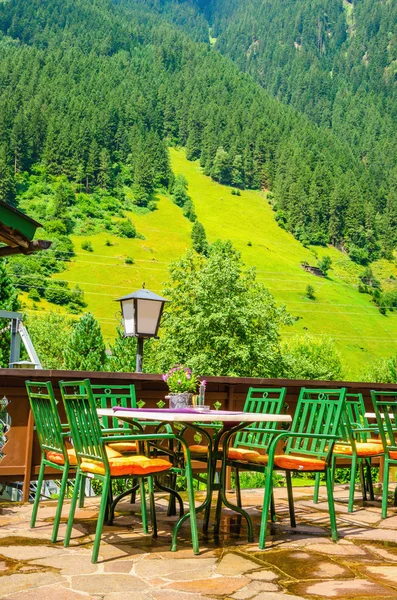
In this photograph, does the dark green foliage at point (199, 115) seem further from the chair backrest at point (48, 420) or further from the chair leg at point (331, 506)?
the chair leg at point (331, 506)

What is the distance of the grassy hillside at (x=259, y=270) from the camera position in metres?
73.0

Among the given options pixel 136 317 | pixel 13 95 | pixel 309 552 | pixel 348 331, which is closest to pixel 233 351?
pixel 136 317

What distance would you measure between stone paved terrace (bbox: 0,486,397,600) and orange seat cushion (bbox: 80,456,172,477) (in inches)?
17.4

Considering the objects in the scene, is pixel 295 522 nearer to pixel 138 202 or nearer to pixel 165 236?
pixel 165 236

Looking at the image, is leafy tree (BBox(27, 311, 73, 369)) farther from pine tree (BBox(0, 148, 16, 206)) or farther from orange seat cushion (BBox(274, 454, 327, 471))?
orange seat cushion (BBox(274, 454, 327, 471))

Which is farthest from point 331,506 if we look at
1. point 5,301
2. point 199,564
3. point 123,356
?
point 123,356

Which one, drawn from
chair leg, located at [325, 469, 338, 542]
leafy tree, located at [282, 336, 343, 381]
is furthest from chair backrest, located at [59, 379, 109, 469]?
leafy tree, located at [282, 336, 343, 381]

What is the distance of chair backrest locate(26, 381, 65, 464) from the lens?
3.90 meters

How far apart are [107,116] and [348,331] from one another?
161 ft

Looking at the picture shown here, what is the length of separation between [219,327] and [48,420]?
1241 inches

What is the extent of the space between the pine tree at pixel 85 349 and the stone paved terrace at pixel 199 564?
98.6 ft

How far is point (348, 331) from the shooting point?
7494 centimetres

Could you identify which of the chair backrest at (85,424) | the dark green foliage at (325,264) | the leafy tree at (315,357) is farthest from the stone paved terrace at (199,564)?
the dark green foliage at (325,264)

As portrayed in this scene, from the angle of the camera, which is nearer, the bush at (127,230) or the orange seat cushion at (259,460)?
the orange seat cushion at (259,460)
